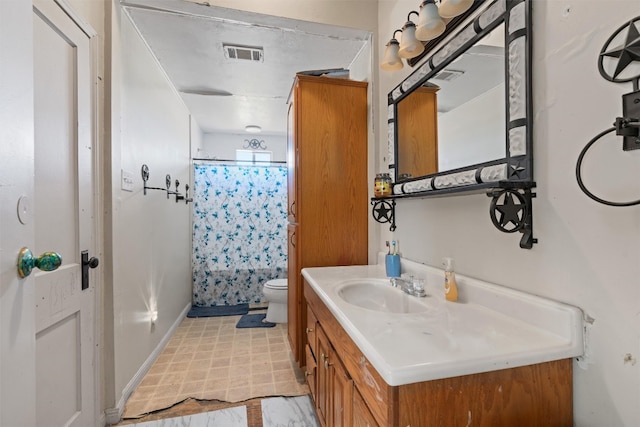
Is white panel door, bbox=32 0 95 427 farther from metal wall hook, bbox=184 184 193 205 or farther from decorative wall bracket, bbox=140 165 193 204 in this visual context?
metal wall hook, bbox=184 184 193 205

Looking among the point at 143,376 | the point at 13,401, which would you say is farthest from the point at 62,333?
the point at 143,376

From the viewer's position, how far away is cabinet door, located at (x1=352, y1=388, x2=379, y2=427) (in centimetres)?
74

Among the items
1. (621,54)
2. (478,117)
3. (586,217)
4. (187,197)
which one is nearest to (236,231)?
(187,197)

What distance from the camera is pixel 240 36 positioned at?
1.99 metres

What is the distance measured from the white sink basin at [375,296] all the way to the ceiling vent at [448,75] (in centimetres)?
91

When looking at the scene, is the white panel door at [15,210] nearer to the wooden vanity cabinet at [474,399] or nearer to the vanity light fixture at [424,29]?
the wooden vanity cabinet at [474,399]

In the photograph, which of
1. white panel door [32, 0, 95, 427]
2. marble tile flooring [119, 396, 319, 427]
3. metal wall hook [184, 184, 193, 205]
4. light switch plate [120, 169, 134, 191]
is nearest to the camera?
white panel door [32, 0, 95, 427]

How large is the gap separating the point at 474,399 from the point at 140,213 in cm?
201

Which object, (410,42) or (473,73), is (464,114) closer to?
(473,73)

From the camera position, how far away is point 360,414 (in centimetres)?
82

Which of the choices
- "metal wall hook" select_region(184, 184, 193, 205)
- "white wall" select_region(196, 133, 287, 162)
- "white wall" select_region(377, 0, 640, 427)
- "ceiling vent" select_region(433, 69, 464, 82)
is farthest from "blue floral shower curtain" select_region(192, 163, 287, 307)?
"white wall" select_region(377, 0, 640, 427)

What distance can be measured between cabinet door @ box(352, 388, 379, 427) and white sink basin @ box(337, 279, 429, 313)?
44cm

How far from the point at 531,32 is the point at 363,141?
1.13 metres

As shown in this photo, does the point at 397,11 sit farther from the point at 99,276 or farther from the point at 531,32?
the point at 99,276
